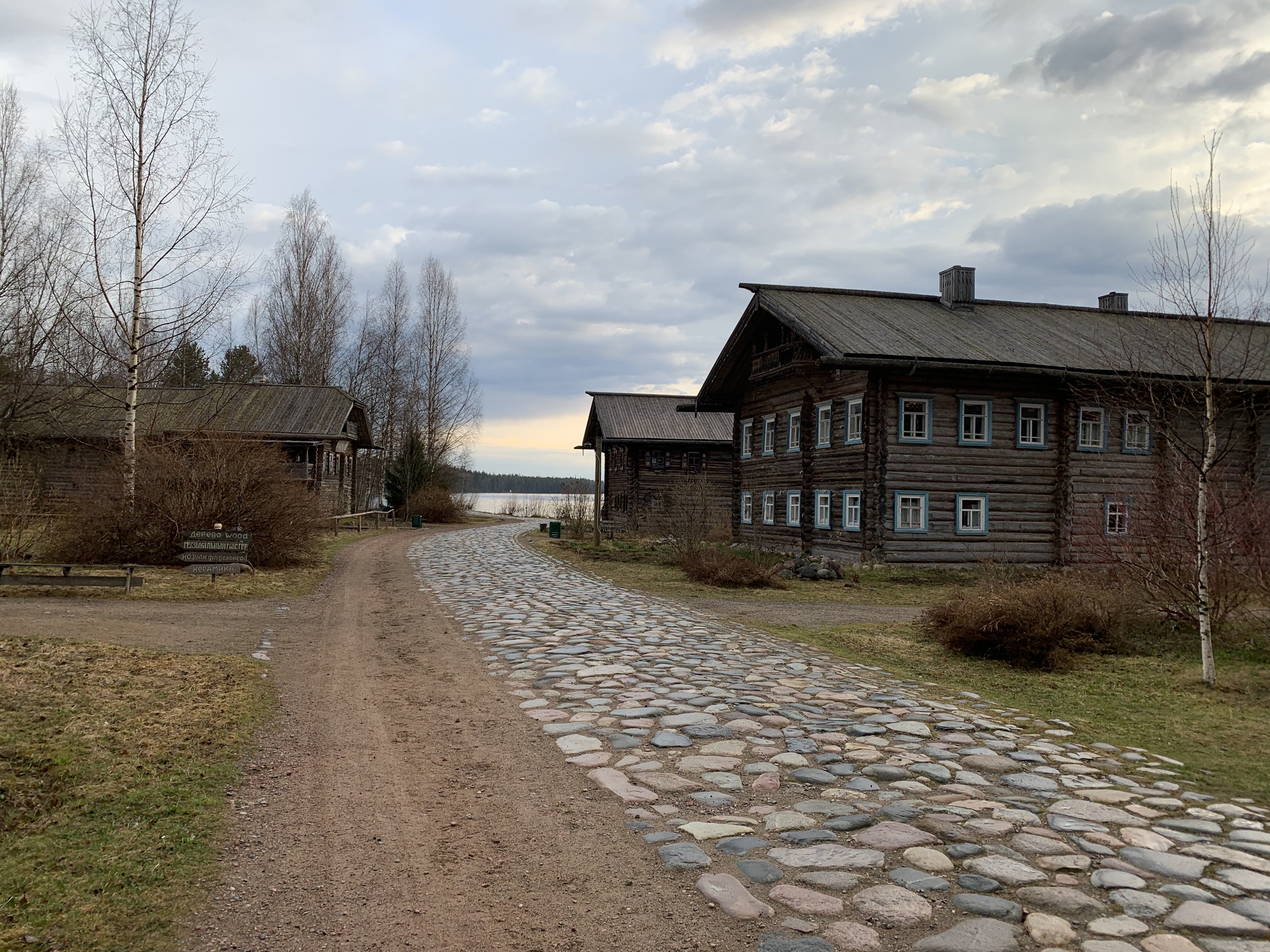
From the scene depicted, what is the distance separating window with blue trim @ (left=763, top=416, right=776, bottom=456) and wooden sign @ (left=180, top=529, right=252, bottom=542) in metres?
14.9

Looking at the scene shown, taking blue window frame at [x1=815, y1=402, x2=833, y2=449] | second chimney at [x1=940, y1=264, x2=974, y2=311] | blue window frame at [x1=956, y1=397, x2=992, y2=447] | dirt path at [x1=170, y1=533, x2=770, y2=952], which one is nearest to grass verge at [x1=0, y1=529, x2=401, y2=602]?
dirt path at [x1=170, y1=533, x2=770, y2=952]

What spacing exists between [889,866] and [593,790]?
67.1 inches

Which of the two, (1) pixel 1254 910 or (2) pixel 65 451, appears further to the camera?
(2) pixel 65 451

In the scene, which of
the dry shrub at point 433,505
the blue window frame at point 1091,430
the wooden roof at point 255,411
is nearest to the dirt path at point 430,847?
the blue window frame at point 1091,430

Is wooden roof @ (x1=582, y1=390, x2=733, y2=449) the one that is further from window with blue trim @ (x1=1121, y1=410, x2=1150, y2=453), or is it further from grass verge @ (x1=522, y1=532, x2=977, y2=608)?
window with blue trim @ (x1=1121, y1=410, x2=1150, y2=453)

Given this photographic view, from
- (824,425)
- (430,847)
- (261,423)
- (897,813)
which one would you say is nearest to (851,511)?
(824,425)

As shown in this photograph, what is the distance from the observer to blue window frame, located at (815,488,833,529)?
71.8ft

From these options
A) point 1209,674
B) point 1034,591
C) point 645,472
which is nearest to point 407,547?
point 645,472

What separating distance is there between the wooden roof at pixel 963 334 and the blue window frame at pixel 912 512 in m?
3.18

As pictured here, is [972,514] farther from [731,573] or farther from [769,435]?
[731,573]

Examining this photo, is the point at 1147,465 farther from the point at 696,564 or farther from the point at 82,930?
the point at 82,930

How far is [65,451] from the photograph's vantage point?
1305 inches

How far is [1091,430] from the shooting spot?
2202 cm

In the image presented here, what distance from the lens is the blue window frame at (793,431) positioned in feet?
77.0
